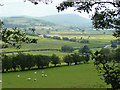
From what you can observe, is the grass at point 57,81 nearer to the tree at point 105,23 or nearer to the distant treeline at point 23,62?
the distant treeline at point 23,62

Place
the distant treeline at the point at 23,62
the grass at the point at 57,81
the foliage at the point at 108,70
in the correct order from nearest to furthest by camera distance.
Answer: the foliage at the point at 108,70 < the grass at the point at 57,81 < the distant treeline at the point at 23,62

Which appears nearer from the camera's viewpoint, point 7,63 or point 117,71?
point 117,71

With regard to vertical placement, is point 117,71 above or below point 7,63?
above

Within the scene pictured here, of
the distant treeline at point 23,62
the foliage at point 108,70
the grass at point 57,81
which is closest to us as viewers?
the foliage at point 108,70

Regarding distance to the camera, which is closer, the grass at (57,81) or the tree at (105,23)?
the tree at (105,23)

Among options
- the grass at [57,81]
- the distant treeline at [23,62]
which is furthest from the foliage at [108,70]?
the distant treeline at [23,62]

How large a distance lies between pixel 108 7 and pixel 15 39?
→ 142 inches

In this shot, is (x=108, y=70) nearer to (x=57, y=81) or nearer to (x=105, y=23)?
(x=105, y=23)

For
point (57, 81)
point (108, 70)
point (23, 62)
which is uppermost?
point (108, 70)

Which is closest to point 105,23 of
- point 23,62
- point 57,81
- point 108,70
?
point 108,70

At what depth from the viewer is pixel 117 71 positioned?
7.05 metres

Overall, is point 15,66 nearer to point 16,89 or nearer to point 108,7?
point 16,89

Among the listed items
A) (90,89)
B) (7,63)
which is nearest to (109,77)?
(90,89)

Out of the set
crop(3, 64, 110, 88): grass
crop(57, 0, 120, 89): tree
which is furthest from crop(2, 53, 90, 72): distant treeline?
crop(57, 0, 120, 89): tree
